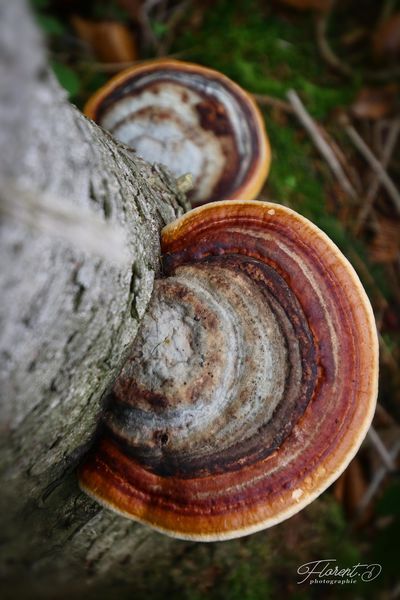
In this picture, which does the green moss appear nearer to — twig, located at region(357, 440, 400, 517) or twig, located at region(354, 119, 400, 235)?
twig, located at region(354, 119, 400, 235)

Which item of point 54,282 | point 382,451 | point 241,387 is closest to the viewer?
point 54,282

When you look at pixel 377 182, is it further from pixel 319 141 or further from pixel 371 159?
pixel 319 141

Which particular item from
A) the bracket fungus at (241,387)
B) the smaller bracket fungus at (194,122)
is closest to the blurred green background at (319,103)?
the smaller bracket fungus at (194,122)

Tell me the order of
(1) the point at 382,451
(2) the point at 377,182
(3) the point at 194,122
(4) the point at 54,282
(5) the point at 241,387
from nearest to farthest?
(4) the point at 54,282 < (5) the point at 241,387 < (3) the point at 194,122 < (1) the point at 382,451 < (2) the point at 377,182

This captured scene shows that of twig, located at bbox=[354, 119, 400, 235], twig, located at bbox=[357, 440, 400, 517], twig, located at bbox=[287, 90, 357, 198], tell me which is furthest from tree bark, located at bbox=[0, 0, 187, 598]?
twig, located at bbox=[354, 119, 400, 235]

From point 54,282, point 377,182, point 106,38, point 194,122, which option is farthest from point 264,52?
point 54,282

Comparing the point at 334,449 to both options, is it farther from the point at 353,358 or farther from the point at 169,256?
the point at 169,256

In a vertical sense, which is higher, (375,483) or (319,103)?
(319,103)
